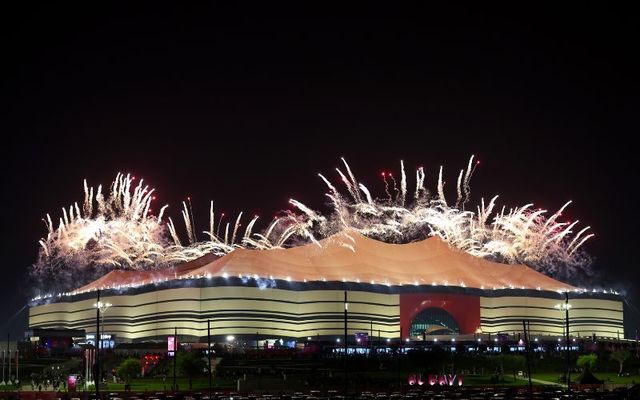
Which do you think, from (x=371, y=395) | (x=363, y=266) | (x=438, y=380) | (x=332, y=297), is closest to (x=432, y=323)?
(x=363, y=266)

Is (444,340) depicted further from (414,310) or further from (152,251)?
(152,251)

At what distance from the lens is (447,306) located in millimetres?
144250

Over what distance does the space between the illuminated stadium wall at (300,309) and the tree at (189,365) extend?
1559 inches

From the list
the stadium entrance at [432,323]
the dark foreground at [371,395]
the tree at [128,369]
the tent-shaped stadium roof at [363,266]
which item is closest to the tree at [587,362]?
the dark foreground at [371,395]

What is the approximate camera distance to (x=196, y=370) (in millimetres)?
90625

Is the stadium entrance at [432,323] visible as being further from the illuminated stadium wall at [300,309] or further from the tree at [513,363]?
the tree at [513,363]

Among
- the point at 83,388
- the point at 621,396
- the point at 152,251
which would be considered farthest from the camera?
the point at 152,251

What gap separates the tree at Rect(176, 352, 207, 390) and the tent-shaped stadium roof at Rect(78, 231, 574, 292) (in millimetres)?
40922

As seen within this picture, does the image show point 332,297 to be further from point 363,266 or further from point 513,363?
point 513,363

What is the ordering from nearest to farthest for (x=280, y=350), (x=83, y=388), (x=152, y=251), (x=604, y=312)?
(x=83, y=388) < (x=280, y=350) < (x=152, y=251) < (x=604, y=312)

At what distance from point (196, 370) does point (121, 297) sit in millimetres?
53004

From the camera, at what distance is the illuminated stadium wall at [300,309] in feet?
436

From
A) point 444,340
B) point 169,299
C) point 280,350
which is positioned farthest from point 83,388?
point 444,340

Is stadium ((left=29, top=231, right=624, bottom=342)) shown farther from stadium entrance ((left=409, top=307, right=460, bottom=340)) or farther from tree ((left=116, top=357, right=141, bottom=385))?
tree ((left=116, top=357, right=141, bottom=385))
